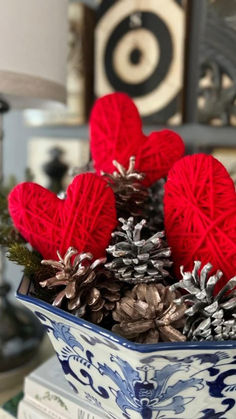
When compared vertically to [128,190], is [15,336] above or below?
below

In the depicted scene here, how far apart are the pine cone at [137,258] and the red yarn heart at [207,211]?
0.08 ft

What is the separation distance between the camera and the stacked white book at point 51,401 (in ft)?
1.04

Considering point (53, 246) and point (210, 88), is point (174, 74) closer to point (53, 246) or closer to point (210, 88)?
point (210, 88)

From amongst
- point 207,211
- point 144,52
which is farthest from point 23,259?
point 144,52

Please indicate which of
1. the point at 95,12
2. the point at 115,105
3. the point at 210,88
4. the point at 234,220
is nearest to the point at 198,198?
the point at 234,220

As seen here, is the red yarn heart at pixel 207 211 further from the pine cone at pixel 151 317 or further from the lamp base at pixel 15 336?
the lamp base at pixel 15 336

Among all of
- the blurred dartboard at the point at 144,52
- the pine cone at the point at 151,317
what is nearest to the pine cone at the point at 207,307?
the pine cone at the point at 151,317

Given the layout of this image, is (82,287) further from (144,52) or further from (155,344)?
(144,52)

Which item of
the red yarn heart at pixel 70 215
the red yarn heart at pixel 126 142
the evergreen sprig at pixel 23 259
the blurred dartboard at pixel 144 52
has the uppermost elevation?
the blurred dartboard at pixel 144 52

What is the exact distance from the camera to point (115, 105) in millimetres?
377

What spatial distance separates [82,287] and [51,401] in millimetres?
161

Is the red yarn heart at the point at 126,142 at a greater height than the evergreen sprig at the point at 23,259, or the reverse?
the red yarn heart at the point at 126,142

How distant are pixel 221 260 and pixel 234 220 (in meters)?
0.03

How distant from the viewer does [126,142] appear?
371 millimetres
